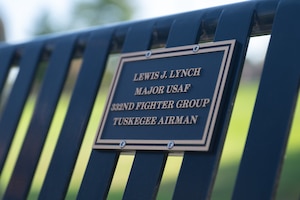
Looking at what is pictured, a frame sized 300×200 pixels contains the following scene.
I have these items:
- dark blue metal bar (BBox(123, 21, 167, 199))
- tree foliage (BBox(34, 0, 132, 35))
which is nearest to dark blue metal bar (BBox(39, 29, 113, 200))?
dark blue metal bar (BBox(123, 21, 167, 199))

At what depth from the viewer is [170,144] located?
2.38 meters

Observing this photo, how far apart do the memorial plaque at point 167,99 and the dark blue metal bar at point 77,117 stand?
0.15 meters

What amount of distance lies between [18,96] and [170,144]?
120 centimetres

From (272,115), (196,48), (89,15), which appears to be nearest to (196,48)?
(196,48)

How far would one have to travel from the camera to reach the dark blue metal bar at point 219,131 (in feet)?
7.31

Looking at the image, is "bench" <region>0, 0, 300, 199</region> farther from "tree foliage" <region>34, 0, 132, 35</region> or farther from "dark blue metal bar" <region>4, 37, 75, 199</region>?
"tree foliage" <region>34, 0, 132, 35</region>

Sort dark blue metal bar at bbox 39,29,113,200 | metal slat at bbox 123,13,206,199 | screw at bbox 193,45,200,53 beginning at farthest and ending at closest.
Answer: dark blue metal bar at bbox 39,29,113,200, screw at bbox 193,45,200,53, metal slat at bbox 123,13,206,199

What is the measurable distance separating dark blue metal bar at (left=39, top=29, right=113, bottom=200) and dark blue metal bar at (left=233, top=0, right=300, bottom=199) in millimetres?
858

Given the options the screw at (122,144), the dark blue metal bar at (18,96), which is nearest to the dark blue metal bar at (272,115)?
the screw at (122,144)

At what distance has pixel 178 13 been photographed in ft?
9.21

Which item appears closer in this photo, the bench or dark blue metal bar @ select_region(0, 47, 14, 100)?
the bench

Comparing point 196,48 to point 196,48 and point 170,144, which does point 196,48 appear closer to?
point 196,48

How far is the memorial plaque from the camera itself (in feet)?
7.79

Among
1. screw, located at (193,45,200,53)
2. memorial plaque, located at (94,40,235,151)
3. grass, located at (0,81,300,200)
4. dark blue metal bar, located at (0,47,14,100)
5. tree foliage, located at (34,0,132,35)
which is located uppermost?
tree foliage, located at (34,0,132,35)
